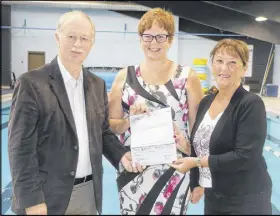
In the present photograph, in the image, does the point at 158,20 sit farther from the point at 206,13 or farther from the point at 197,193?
the point at 206,13

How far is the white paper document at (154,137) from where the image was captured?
89 centimetres

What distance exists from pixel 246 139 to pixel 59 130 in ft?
1.75

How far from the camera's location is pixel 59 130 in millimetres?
854

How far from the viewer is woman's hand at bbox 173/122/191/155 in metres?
1.00

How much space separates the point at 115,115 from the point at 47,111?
1.06 feet

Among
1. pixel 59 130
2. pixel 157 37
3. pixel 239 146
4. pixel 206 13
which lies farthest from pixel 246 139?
pixel 206 13

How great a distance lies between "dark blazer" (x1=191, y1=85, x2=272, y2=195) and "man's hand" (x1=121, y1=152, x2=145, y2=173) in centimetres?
22

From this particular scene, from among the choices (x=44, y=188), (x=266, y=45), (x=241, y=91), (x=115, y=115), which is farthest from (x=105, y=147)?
(x=266, y=45)

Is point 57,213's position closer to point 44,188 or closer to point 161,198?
point 44,188

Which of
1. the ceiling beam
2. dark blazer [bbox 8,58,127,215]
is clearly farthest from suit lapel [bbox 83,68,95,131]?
the ceiling beam

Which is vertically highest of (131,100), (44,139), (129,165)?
(131,100)

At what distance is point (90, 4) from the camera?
760 cm

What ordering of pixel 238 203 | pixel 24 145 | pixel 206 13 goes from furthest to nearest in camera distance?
pixel 206 13 → pixel 238 203 → pixel 24 145

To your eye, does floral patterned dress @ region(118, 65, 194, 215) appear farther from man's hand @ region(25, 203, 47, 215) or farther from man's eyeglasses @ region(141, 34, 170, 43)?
man's hand @ region(25, 203, 47, 215)
